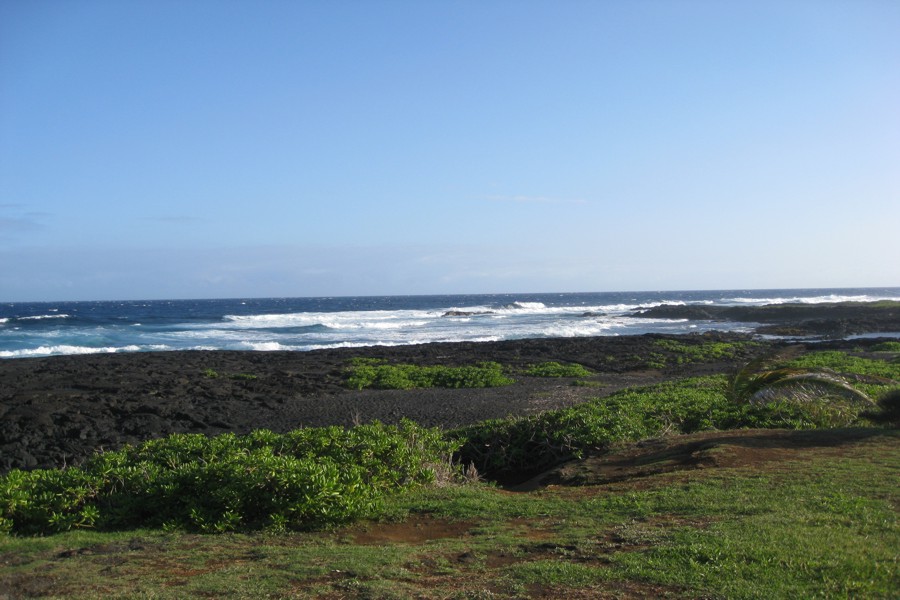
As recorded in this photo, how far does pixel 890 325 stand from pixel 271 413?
40.1 m

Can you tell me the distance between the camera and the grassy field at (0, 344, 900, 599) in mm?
4348

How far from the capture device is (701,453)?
842cm

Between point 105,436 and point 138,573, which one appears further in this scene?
point 105,436

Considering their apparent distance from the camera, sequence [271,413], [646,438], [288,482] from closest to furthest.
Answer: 1. [288,482]
2. [646,438]
3. [271,413]

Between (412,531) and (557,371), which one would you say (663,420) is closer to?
(412,531)

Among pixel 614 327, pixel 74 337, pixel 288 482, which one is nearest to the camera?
pixel 288 482

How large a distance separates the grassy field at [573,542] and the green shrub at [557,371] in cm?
1442

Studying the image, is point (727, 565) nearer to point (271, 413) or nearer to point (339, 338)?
point (271, 413)

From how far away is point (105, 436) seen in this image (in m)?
14.3

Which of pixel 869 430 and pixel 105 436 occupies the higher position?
pixel 869 430

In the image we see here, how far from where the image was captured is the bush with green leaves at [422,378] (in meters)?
21.1

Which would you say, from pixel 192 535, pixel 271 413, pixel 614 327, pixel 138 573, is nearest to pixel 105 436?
pixel 271 413

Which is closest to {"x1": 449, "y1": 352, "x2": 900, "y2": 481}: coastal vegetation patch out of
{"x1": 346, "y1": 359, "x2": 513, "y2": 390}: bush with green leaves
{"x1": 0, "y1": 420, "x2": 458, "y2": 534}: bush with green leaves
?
{"x1": 0, "y1": 420, "x2": 458, "y2": 534}: bush with green leaves

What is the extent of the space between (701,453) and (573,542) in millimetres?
3645
